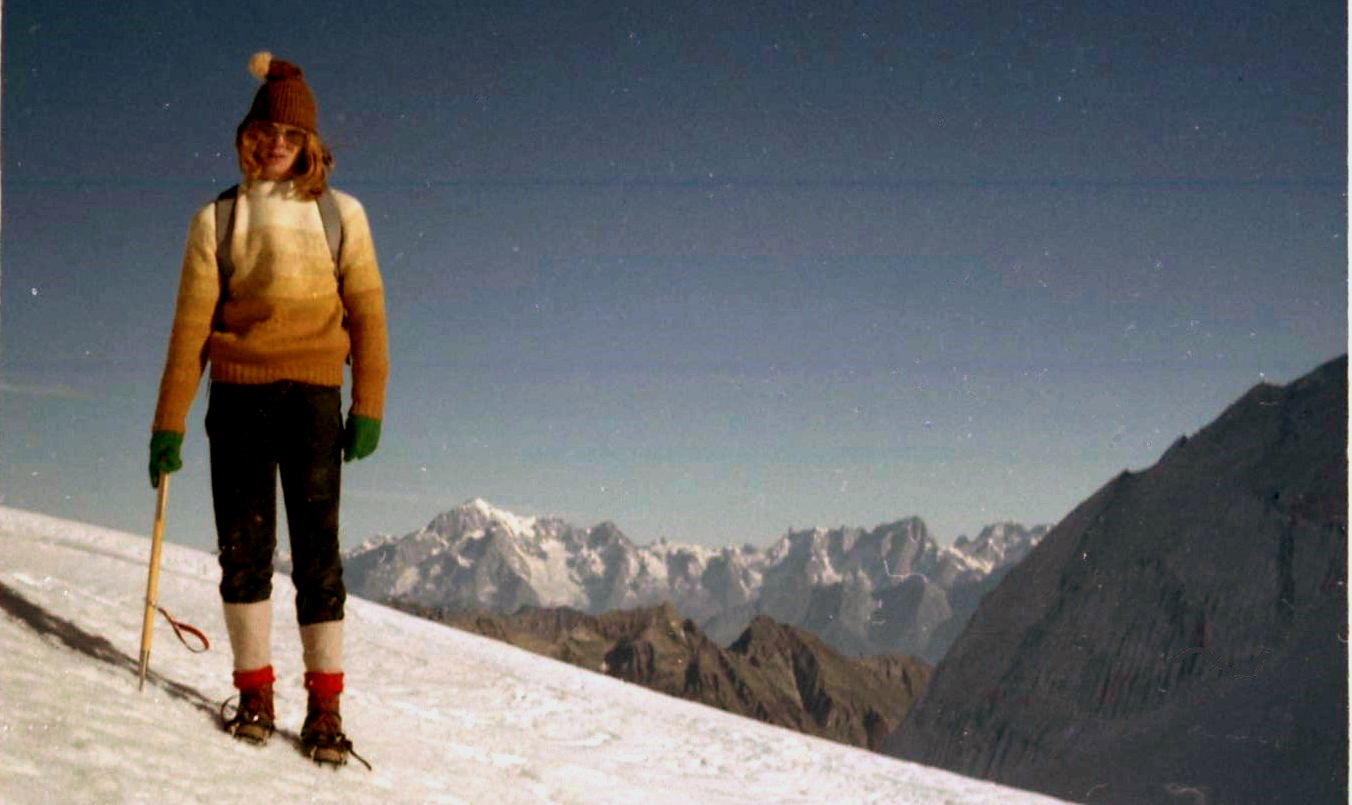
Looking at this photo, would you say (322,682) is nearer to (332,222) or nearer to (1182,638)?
(332,222)

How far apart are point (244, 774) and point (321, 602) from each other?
2.11ft

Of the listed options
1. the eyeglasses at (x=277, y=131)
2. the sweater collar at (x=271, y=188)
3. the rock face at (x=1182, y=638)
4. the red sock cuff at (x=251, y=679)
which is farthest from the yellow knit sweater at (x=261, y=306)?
the rock face at (x=1182, y=638)

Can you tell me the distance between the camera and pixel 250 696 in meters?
3.80

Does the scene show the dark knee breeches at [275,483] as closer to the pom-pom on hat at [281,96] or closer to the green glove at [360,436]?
the green glove at [360,436]

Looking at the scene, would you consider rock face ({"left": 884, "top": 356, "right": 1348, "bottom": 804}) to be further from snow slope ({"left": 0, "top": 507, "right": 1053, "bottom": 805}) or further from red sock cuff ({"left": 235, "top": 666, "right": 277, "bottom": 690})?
red sock cuff ({"left": 235, "top": 666, "right": 277, "bottom": 690})

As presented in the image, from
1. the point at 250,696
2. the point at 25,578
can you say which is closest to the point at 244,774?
the point at 250,696

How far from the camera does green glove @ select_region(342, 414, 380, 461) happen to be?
3729mm

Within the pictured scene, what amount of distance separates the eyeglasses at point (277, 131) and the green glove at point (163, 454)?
1021 millimetres

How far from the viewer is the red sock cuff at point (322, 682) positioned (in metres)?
3.80

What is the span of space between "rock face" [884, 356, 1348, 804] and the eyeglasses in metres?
46.9

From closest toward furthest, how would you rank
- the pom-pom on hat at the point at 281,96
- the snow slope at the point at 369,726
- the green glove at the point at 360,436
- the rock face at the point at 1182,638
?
the snow slope at the point at 369,726, the pom-pom on hat at the point at 281,96, the green glove at the point at 360,436, the rock face at the point at 1182,638

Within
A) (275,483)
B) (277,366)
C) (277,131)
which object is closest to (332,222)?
(277,131)

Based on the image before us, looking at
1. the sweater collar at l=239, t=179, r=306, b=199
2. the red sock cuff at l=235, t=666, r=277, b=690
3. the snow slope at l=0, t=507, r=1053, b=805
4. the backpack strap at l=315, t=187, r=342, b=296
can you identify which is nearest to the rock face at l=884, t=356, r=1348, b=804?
the snow slope at l=0, t=507, r=1053, b=805

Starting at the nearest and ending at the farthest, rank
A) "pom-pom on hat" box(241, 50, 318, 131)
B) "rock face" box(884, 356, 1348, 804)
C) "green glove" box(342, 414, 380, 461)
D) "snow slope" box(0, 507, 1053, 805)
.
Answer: "snow slope" box(0, 507, 1053, 805)
"pom-pom on hat" box(241, 50, 318, 131)
"green glove" box(342, 414, 380, 461)
"rock face" box(884, 356, 1348, 804)
